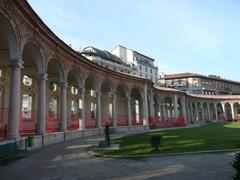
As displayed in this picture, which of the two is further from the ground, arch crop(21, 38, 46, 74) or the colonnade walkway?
arch crop(21, 38, 46, 74)

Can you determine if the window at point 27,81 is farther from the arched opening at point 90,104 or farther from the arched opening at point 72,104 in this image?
the arched opening at point 90,104

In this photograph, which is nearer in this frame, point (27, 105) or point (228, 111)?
point (27, 105)

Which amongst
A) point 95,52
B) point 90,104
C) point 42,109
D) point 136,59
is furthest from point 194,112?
point 42,109

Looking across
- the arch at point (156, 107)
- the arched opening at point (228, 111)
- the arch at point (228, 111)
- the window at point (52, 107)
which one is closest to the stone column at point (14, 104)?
the window at point (52, 107)

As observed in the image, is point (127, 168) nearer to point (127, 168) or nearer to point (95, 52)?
point (127, 168)

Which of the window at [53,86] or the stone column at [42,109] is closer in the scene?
the stone column at [42,109]

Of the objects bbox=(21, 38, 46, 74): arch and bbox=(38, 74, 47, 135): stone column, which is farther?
bbox=(38, 74, 47, 135): stone column

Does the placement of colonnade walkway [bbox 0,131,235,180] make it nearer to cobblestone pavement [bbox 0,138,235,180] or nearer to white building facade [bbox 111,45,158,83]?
cobblestone pavement [bbox 0,138,235,180]

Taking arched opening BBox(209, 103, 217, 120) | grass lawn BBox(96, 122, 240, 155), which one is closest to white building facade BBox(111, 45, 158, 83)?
arched opening BBox(209, 103, 217, 120)

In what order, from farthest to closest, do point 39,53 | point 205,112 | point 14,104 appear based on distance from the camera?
1. point 205,112
2. point 39,53
3. point 14,104

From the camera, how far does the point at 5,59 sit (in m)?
20.9

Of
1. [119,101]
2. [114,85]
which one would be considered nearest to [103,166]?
[114,85]

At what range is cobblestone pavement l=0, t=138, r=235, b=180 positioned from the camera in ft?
26.5

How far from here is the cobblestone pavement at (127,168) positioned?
8.08 m
